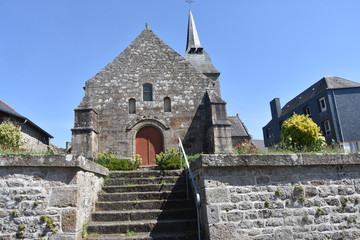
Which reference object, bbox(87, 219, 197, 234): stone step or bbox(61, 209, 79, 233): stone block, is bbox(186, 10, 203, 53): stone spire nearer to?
bbox(87, 219, 197, 234): stone step

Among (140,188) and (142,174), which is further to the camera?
(142,174)

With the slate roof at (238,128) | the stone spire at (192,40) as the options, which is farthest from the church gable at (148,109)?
the slate roof at (238,128)

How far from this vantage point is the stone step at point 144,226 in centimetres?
514

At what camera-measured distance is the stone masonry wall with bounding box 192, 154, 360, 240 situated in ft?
15.1

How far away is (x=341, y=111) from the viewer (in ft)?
76.9

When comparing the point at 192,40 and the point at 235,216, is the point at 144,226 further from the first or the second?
the point at 192,40

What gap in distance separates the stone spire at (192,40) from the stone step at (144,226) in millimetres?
20621

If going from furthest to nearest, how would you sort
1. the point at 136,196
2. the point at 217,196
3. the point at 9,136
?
the point at 9,136 < the point at 136,196 < the point at 217,196

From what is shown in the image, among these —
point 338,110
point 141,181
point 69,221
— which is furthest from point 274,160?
point 338,110

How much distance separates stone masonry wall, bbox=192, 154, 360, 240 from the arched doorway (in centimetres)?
757

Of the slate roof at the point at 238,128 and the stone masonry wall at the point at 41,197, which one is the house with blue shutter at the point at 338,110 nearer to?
the slate roof at the point at 238,128

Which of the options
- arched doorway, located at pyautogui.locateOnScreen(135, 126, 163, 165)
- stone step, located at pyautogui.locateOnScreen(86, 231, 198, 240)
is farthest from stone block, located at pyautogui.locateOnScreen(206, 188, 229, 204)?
arched doorway, located at pyautogui.locateOnScreen(135, 126, 163, 165)

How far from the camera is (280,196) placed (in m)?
4.86

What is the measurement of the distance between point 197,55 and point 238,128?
804 cm
